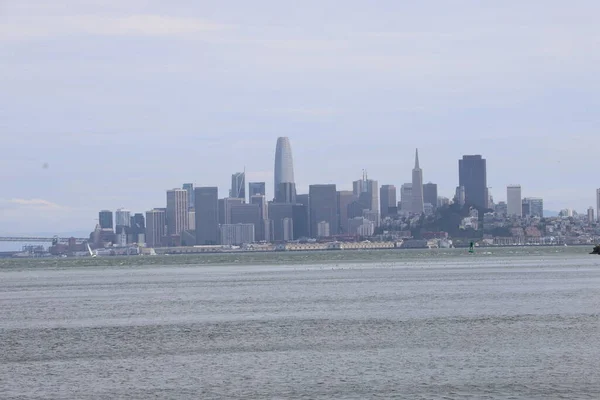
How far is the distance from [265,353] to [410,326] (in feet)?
39.9

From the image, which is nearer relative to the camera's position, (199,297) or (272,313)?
(272,313)

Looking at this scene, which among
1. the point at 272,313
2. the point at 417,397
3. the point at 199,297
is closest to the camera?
the point at 417,397

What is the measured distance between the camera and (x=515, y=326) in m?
54.5

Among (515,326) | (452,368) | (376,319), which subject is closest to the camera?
(452,368)

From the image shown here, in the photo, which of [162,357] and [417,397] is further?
[162,357]

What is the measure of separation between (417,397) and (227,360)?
40.6ft

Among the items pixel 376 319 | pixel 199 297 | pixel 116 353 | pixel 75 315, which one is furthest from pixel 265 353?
pixel 199 297

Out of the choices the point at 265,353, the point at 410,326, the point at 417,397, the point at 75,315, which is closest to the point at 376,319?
the point at 410,326

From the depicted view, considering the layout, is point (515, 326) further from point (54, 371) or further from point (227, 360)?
point (54, 371)

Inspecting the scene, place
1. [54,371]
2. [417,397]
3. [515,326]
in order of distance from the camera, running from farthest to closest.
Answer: [515,326], [54,371], [417,397]

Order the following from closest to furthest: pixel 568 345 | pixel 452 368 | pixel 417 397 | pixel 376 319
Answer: pixel 417 397, pixel 452 368, pixel 568 345, pixel 376 319

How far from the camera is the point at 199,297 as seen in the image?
91125 millimetres

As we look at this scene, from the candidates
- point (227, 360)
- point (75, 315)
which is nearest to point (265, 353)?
point (227, 360)

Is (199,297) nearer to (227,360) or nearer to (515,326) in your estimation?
(515,326)
